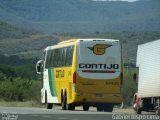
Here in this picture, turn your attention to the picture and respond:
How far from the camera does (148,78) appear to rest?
32812mm

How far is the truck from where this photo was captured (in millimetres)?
31172

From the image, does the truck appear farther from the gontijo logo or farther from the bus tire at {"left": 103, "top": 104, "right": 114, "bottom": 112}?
the gontijo logo

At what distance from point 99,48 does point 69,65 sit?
72.4 inches

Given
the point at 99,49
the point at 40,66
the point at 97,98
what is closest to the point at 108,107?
the point at 97,98

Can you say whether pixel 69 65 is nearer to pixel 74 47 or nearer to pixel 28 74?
pixel 74 47

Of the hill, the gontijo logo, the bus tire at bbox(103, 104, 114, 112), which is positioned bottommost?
the hill

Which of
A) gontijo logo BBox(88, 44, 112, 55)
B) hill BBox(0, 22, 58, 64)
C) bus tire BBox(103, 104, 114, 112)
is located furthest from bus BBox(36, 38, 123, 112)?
hill BBox(0, 22, 58, 64)

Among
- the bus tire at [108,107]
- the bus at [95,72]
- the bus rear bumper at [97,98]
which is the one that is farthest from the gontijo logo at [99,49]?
the bus tire at [108,107]

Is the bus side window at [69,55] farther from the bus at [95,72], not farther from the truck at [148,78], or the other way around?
the truck at [148,78]

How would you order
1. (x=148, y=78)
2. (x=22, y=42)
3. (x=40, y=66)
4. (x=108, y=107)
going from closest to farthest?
(x=148, y=78), (x=108, y=107), (x=40, y=66), (x=22, y=42)

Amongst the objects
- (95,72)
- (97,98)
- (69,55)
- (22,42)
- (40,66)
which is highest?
(69,55)

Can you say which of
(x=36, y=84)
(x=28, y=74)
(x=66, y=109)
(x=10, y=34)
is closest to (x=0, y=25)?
(x=10, y=34)

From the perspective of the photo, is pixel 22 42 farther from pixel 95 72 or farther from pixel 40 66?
pixel 95 72

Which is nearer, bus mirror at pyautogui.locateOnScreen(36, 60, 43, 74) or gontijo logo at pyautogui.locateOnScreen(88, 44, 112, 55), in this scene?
gontijo logo at pyautogui.locateOnScreen(88, 44, 112, 55)
